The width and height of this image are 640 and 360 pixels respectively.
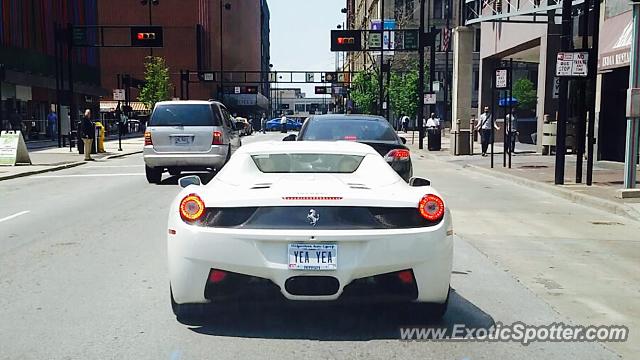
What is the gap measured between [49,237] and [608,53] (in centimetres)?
1699

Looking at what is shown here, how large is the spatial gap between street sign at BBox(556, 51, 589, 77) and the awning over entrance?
421 cm

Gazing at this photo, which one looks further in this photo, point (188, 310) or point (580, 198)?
point (580, 198)

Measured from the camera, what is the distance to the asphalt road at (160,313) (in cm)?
478

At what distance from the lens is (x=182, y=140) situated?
16.8 m

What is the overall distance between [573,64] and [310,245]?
12.2m

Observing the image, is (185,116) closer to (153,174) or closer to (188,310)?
(153,174)

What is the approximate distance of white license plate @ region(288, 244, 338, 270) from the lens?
186 inches

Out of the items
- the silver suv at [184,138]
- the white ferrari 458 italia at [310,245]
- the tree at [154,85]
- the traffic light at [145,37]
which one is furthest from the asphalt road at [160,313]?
the tree at [154,85]

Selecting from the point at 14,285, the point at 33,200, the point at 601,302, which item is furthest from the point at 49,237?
the point at 601,302

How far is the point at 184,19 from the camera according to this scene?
87.7 metres

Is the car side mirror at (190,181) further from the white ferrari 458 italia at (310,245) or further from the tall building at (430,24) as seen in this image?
the tall building at (430,24)

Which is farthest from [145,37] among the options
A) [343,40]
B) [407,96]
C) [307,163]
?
[307,163]

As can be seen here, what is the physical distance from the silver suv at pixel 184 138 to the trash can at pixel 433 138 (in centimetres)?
1729

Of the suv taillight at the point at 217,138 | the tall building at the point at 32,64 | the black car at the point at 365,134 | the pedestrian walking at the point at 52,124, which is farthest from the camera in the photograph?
the pedestrian walking at the point at 52,124
